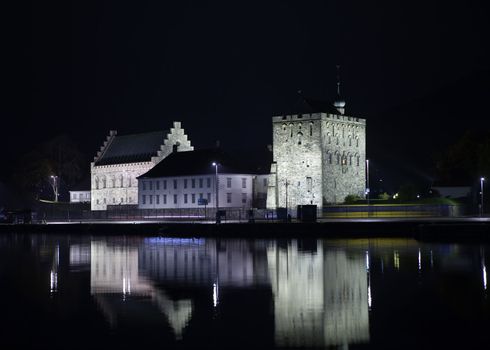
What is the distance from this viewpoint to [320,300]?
24.3m

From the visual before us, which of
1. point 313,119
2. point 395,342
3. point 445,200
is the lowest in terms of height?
point 395,342

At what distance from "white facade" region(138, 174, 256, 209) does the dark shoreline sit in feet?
67.4

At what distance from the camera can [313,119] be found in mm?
89875

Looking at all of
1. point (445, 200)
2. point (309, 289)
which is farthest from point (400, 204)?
point (309, 289)

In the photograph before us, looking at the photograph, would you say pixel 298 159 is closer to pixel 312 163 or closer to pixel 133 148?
pixel 312 163

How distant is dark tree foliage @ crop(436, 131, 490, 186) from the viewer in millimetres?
90875

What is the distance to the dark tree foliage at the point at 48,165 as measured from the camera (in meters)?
131

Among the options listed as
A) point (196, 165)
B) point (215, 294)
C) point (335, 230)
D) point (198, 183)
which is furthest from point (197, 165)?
point (215, 294)

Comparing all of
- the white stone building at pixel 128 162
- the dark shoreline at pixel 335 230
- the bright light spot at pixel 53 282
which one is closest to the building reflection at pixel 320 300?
the bright light spot at pixel 53 282

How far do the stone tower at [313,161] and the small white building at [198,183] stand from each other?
3485 mm

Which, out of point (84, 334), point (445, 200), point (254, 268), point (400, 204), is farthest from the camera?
point (445, 200)

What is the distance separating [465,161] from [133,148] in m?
42.7

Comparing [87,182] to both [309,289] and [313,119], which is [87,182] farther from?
[309,289]

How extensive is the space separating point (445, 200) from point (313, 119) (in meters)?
15.1
